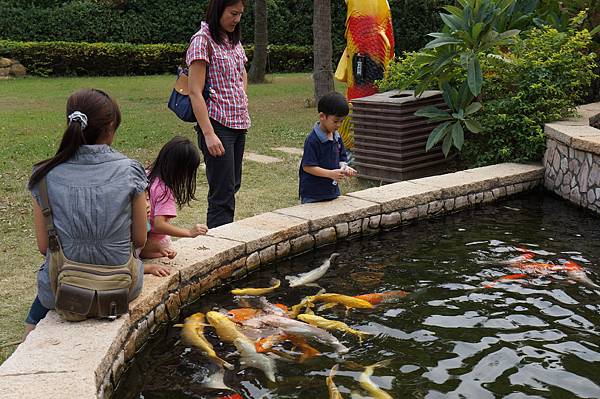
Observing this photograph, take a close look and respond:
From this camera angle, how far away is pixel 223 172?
5.16 m

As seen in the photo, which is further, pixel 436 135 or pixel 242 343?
pixel 436 135

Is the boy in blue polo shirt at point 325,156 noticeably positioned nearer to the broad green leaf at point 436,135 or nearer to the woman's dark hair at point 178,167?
the woman's dark hair at point 178,167

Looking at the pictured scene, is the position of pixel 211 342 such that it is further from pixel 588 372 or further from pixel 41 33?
pixel 41 33

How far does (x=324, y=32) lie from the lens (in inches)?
451

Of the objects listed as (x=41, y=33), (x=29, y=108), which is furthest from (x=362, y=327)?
(x=41, y=33)

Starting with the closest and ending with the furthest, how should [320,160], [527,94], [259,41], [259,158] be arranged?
→ [320,160] → [527,94] → [259,158] → [259,41]

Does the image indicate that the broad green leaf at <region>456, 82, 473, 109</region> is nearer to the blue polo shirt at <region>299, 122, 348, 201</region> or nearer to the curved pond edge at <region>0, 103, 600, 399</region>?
the curved pond edge at <region>0, 103, 600, 399</region>

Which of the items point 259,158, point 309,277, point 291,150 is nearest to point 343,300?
point 309,277

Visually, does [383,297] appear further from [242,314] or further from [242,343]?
[242,343]

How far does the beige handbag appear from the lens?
3.52 metres

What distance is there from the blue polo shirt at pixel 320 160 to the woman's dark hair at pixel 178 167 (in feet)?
5.57

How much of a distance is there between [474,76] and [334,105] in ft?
8.13

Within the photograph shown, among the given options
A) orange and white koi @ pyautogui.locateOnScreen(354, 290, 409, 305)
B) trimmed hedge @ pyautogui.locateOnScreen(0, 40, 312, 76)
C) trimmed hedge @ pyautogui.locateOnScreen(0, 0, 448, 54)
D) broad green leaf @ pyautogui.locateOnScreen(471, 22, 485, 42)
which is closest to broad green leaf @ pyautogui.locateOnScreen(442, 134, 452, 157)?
broad green leaf @ pyautogui.locateOnScreen(471, 22, 485, 42)

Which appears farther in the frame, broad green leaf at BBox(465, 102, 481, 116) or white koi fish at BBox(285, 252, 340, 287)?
broad green leaf at BBox(465, 102, 481, 116)
